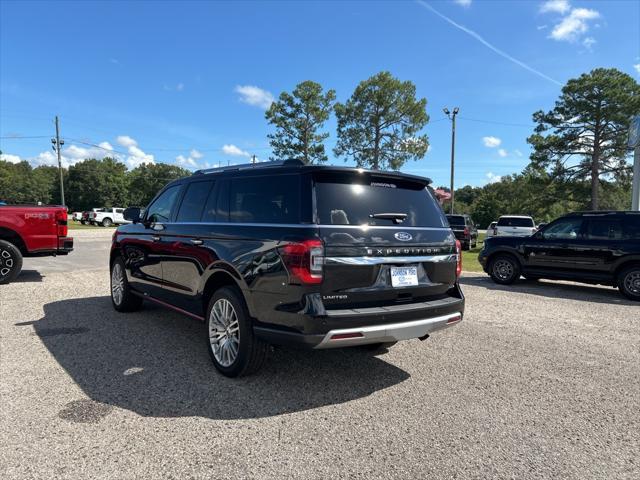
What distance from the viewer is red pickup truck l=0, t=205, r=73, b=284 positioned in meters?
8.52

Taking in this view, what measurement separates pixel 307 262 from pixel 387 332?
2.86 feet

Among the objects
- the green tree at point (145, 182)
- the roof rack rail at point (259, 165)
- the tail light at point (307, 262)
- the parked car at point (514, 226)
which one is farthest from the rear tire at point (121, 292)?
the green tree at point (145, 182)

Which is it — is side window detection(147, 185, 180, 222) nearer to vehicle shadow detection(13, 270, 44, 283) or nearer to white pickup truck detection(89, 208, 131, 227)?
vehicle shadow detection(13, 270, 44, 283)

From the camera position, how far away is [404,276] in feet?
12.2

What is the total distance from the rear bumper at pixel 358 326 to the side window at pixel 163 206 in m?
2.41

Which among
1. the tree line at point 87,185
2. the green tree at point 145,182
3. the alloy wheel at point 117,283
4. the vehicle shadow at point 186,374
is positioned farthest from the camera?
A: the green tree at point 145,182

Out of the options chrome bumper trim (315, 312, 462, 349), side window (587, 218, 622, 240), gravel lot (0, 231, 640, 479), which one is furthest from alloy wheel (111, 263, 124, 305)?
side window (587, 218, 622, 240)

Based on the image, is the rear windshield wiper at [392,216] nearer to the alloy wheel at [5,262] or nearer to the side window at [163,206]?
the side window at [163,206]

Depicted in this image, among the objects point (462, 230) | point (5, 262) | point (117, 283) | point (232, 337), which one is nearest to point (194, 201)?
point (232, 337)

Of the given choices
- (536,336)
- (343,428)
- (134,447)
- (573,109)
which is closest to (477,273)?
(536,336)

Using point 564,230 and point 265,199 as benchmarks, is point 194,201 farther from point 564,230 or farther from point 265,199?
point 564,230

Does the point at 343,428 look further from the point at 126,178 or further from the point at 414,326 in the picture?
the point at 126,178

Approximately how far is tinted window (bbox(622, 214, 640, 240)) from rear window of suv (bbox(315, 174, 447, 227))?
671 cm

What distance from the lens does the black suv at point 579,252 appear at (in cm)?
877
